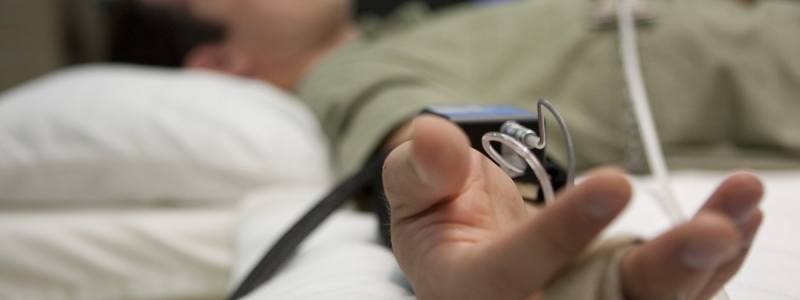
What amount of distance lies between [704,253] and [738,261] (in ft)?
0.18

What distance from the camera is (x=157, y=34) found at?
4.58 ft

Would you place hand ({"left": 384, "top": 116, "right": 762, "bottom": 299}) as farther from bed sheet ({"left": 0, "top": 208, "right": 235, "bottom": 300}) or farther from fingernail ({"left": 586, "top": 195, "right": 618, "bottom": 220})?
bed sheet ({"left": 0, "top": 208, "right": 235, "bottom": 300})

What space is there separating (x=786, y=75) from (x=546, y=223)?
2.44 ft

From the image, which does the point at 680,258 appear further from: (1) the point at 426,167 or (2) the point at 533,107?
(2) the point at 533,107

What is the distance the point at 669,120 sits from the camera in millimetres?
823

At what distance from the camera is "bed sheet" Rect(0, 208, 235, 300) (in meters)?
0.74

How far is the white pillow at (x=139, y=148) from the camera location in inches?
31.1

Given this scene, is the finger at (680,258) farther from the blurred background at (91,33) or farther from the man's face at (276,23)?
the blurred background at (91,33)

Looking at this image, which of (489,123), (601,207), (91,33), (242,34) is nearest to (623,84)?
(489,123)

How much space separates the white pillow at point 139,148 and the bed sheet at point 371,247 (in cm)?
7

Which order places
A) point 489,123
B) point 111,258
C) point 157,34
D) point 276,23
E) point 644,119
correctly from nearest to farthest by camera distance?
point 489,123 < point 644,119 < point 111,258 < point 276,23 < point 157,34

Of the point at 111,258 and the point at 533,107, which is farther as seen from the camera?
the point at 111,258

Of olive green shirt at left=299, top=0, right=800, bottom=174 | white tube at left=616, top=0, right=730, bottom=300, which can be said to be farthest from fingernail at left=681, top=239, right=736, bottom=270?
olive green shirt at left=299, top=0, right=800, bottom=174

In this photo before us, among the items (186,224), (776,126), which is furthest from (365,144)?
(776,126)
